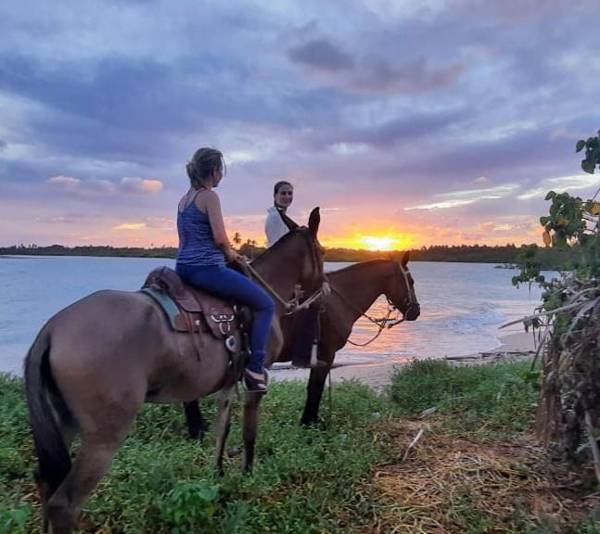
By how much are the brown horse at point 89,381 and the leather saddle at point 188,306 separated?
0.10 meters

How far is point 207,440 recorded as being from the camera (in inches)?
196

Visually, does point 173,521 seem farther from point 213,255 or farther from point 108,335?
Result: point 213,255

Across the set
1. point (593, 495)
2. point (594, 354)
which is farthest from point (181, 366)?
point (593, 495)

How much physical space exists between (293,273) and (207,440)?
1868 mm

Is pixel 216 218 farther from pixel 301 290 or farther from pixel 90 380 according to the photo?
pixel 90 380

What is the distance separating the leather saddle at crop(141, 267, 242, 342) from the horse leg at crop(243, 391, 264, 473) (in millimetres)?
661

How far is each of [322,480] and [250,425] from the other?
26.6 inches

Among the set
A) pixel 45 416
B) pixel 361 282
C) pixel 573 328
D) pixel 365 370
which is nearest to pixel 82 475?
pixel 45 416

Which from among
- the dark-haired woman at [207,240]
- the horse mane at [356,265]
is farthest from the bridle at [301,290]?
the horse mane at [356,265]

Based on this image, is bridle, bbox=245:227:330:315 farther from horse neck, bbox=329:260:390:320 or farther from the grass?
horse neck, bbox=329:260:390:320

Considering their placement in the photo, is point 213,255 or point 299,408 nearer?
point 213,255

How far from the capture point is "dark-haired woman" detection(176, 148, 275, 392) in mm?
3625

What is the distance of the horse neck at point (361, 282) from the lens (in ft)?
19.7

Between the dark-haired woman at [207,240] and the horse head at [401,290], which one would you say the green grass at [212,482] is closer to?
the dark-haired woman at [207,240]
